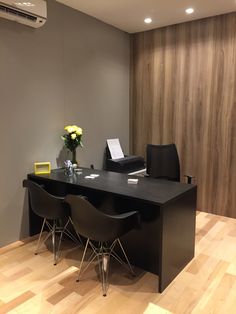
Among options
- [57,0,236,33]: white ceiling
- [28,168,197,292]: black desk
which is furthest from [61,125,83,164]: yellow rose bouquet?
[57,0,236,33]: white ceiling

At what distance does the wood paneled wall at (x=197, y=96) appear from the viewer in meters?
3.61

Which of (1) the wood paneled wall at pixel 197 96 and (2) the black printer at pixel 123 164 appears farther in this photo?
(2) the black printer at pixel 123 164

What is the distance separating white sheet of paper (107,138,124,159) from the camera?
4082 millimetres

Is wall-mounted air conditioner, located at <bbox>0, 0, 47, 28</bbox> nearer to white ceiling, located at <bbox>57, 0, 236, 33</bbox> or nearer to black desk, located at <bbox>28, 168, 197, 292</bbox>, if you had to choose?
white ceiling, located at <bbox>57, 0, 236, 33</bbox>

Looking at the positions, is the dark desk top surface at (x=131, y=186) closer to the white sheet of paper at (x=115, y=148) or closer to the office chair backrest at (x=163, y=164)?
the office chair backrest at (x=163, y=164)

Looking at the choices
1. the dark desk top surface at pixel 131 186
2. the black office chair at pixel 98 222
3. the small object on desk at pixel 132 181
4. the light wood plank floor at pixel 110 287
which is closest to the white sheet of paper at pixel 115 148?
the dark desk top surface at pixel 131 186

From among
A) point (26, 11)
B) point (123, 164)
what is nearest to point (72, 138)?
point (123, 164)

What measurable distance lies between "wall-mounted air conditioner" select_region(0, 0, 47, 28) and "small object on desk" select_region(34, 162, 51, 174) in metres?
1.47

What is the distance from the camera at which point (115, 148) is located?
13.6 ft

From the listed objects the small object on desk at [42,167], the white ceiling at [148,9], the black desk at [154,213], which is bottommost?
the black desk at [154,213]

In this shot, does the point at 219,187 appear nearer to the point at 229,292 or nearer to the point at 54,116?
the point at 229,292

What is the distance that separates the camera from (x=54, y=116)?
10.9 feet

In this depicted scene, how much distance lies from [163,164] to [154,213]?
1.30 m

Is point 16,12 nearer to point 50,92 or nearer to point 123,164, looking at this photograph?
point 50,92
